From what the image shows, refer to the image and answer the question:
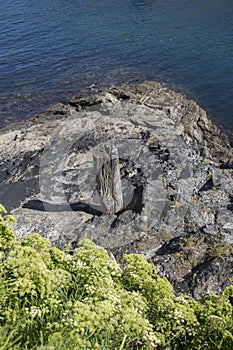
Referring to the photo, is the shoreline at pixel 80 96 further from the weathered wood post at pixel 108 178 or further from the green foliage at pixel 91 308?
the green foliage at pixel 91 308

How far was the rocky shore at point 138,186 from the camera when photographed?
989 centimetres

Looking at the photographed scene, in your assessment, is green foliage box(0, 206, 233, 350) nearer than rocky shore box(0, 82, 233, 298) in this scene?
Yes

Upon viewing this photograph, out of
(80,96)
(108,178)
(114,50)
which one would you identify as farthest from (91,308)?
(114,50)

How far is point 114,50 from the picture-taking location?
2820 centimetres

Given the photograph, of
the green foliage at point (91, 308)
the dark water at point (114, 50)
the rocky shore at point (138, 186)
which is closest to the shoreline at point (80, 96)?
the dark water at point (114, 50)

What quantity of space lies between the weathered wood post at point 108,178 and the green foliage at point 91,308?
4708 millimetres

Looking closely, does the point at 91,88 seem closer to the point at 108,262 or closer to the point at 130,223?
the point at 130,223

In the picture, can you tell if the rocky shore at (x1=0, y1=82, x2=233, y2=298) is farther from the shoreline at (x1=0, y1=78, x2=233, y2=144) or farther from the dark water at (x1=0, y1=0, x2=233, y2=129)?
the dark water at (x1=0, y1=0, x2=233, y2=129)

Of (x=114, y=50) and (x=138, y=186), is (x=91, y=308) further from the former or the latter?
(x=114, y=50)

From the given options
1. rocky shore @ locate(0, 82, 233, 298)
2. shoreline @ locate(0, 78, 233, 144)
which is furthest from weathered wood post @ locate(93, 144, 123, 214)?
shoreline @ locate(0, 78, 233, 144)

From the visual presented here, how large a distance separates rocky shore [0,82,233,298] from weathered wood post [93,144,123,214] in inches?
5.9

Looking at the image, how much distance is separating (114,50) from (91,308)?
2612cm

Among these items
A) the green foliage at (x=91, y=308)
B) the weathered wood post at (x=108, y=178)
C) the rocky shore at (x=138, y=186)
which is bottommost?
the rocky shore at (x=138, y=186)

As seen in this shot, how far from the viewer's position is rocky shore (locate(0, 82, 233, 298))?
389 inches
